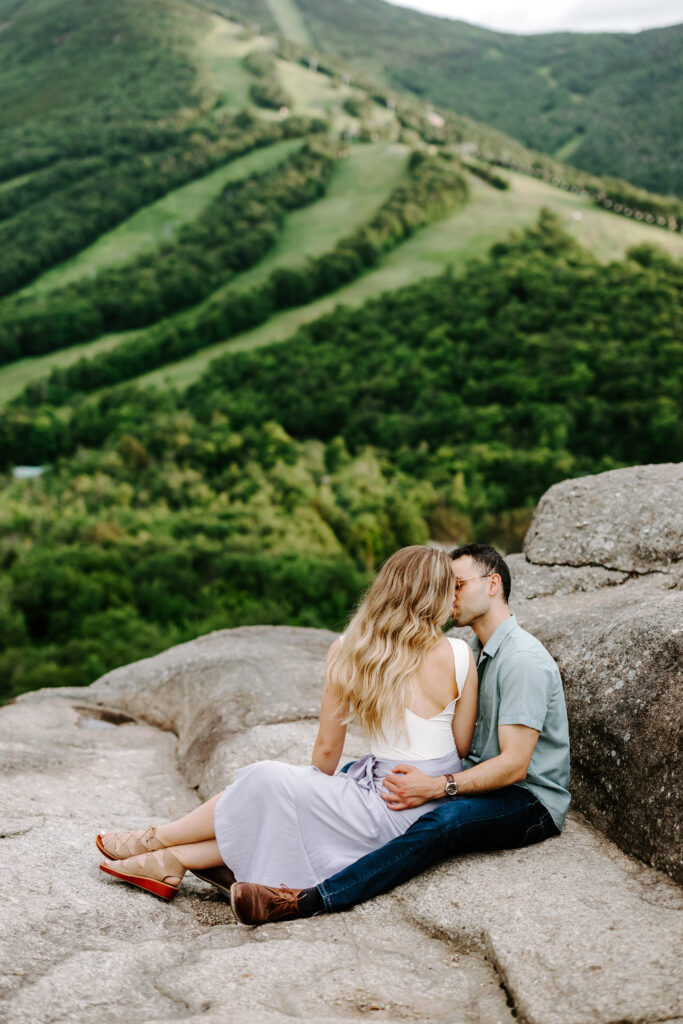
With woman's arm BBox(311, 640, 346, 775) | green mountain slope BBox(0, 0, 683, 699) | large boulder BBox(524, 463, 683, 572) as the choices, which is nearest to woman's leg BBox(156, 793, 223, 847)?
woman's arm BBox(311, 640, 346, 775)

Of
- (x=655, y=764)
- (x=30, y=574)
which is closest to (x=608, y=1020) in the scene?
(x=655, y=764)

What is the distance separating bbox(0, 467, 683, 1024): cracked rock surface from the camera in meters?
3.73

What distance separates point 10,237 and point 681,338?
288 feet

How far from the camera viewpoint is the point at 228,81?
497 ft

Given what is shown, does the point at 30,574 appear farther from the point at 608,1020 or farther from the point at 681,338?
the point at 681,338

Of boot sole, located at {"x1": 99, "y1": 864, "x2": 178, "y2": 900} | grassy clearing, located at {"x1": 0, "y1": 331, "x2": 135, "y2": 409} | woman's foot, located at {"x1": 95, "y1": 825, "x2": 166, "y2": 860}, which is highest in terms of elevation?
woman's foot, located at {"x1": 95, "y1": 825, "x2": 166, "y2": 860}

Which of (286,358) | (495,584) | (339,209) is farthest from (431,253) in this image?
(495,584)

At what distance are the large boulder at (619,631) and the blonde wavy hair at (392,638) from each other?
58.7 inches

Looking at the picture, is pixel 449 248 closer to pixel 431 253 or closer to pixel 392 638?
pixel 431 253

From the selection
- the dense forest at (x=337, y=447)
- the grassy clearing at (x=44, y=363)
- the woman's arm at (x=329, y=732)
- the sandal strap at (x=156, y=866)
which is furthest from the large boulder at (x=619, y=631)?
the grassy clearing at (x=44, y=363)

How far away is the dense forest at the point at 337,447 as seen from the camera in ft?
138

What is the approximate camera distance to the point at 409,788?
484 cm

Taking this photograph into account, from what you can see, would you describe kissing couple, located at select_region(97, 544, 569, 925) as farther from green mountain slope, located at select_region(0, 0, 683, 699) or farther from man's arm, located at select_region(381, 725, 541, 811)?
green mountain slope, located at select_region(0, 0, 683, 699)

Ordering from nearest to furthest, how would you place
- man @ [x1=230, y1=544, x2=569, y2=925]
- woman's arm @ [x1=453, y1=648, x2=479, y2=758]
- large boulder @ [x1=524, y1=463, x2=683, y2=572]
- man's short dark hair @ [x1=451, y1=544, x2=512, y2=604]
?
man @ [x1=230, y1=544, x2=569, y2=925] → woman's arm @ [x1=453, y1=648, x2=479, y2=758] → man's short dark hair @ [x1=451, y1=544, x2=512, y2=604] → large boulder @ [x1=524, y1=463, x2=683, y2=572]
